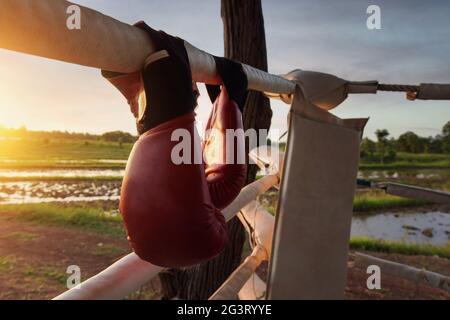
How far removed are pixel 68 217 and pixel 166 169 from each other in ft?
26.4

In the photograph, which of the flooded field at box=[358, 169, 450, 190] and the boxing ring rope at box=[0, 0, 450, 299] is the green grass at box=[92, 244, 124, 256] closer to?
the boxing ring rope at box=[0, 0, 450, 299]

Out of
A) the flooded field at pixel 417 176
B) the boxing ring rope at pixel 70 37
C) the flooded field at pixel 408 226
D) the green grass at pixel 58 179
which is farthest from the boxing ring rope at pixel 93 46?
the flooded field at pixel 417 176

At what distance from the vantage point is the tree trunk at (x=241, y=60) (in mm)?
2457

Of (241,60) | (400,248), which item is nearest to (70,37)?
(241,60)

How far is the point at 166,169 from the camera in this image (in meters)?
0.41

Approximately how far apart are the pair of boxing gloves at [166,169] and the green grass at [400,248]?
7.47 meters

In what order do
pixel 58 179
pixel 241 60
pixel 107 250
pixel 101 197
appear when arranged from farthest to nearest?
1. pixel 58 179
2. pixel 101 197
3. pixel 107 250
4. pixel 241 60

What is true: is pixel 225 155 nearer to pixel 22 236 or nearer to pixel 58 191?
pixel 22 236

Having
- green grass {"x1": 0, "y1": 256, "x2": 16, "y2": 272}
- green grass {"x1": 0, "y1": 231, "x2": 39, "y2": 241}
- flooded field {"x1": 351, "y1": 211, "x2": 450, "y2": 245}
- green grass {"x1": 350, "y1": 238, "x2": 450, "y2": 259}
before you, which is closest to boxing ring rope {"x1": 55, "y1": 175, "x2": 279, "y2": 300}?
green grass {"x1": 0, "y1": 256, "x2": 16, "y2": 272}

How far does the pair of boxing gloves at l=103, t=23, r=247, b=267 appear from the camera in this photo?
406 millimetres

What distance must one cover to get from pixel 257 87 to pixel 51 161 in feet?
66.3

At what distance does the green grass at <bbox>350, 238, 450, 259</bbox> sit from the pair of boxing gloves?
7.47 m

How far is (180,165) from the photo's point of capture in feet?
1.36

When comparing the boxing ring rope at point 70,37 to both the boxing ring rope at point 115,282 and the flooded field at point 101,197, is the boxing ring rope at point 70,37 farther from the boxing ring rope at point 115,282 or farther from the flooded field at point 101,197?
the flooded field at point 101,197
